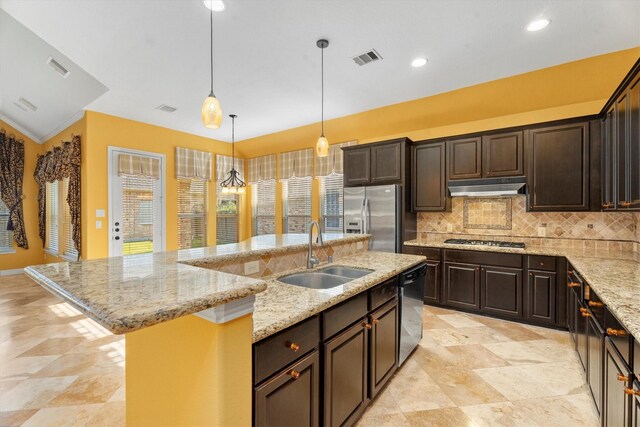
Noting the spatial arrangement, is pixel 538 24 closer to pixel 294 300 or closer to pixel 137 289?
pixel 294 300

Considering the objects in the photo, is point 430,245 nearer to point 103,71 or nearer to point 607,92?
point 607,92

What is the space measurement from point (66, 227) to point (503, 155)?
752 cm

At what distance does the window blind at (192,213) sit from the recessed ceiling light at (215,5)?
13.3 ft

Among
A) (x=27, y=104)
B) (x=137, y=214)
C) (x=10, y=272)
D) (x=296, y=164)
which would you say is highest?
(x=27, y=104)

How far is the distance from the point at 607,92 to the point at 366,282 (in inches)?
146

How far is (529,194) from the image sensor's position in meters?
3.63

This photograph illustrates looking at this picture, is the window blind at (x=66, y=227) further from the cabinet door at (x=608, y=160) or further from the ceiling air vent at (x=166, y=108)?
the cabinet door at (x=608, y=160)

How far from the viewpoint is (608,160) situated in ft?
9.71

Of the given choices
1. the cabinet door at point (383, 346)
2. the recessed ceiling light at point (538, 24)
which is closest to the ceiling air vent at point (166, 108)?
the cabinet door at point (383, 346)

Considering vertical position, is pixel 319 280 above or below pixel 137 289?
below

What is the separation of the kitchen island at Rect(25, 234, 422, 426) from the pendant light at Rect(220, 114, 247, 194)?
11.5 ft

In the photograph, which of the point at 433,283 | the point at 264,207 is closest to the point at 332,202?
the point at 264,207

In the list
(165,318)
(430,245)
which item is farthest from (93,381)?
(430,245)

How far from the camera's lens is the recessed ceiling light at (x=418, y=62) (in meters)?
3.11
